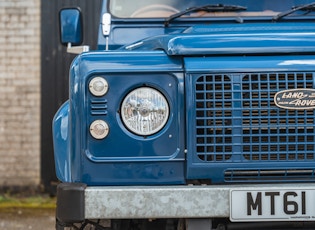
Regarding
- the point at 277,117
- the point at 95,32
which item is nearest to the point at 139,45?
the point at 277,117

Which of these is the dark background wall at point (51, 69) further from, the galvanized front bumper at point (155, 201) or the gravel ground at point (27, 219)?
the galvanized front bumper at point (155, 201)

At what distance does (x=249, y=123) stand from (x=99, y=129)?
2.43 feet

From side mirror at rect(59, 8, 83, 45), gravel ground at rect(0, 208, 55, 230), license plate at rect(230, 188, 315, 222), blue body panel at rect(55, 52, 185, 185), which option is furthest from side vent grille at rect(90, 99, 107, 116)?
gravel ground at rect(0, 208, 55, 230)

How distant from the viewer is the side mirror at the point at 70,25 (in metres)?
5.56

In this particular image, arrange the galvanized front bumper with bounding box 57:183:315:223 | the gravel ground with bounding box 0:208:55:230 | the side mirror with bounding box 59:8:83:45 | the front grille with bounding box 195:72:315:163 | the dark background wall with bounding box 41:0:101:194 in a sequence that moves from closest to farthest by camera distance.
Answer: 1. the galvanized front bumper with bounding box 57:183:315:223
2. the front grille with bounding box 195:72:315:163
3. the side mirror with bounding box 59:8:83:45
4. the gravel ground with bounding box 0:208:55:230
5. the dark background wall with bounding box 41:0:101:194

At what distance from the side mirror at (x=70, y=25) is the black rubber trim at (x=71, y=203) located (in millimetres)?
1930

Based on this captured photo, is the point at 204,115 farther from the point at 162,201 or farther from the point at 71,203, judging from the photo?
the point at 71,203

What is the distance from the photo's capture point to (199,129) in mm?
3918

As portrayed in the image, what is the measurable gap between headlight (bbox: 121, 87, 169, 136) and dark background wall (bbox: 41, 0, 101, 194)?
5.26 m

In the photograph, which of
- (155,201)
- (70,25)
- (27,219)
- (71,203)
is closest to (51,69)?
(27,219)

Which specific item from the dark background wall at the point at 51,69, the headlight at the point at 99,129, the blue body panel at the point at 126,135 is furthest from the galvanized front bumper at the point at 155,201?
the dark background wall at the point at 51,69

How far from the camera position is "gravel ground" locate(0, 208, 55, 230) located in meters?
7.83

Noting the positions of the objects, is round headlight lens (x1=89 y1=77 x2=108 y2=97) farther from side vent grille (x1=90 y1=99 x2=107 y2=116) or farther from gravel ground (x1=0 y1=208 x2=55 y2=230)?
gravel ground (x1=0 y1=208 x2=55 y2=230)

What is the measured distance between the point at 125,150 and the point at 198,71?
20.9 inches
